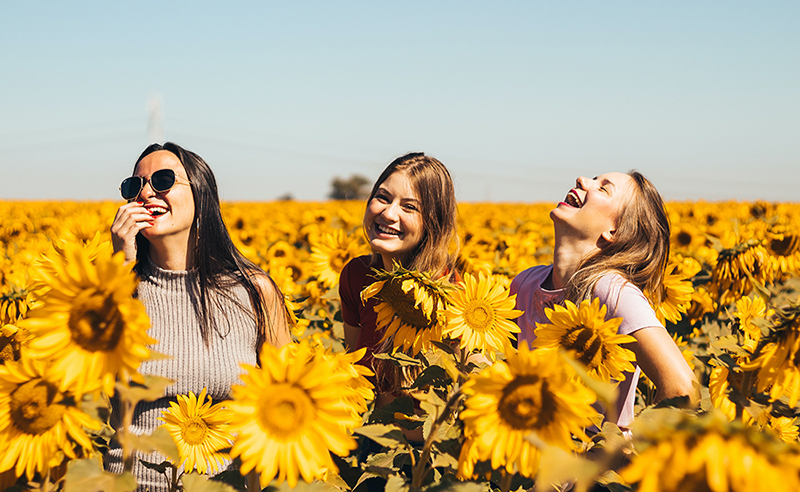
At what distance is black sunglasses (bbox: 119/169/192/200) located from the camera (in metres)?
2.40

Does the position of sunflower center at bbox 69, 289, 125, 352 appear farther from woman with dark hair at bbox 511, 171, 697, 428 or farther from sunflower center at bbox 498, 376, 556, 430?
woman with dark hair at bbox 511, 171, 697, 428

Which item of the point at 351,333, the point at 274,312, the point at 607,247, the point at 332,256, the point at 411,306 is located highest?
the point at 607,247

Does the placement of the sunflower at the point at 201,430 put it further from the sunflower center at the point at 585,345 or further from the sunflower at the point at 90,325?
the sunflower center at the point at 585,345

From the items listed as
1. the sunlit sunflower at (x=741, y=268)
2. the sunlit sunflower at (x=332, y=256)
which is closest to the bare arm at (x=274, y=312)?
the sunlit sunflower at (x=332, y=256)

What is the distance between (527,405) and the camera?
118 cm

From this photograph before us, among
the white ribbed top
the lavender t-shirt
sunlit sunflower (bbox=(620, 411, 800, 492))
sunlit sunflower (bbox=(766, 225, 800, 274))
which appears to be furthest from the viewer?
sunlit sunflower (bbox=(766, 225, 800, 274))

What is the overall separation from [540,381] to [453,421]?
0.38 metres

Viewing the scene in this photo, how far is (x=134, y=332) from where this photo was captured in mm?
1013

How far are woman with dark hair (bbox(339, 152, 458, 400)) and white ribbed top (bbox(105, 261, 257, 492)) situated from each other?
1.97 ft

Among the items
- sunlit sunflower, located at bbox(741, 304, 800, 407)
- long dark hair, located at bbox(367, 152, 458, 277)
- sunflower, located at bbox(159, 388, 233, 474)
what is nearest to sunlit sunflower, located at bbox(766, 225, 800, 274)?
long dark hair, located at bbox(367, 152, 458, 277)

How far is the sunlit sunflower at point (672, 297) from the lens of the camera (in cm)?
274

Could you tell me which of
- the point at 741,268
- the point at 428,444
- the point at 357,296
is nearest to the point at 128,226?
the point at 357,296

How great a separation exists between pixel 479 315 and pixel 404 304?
0.85ft

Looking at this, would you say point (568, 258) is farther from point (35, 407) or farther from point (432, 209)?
point (35, 407)
